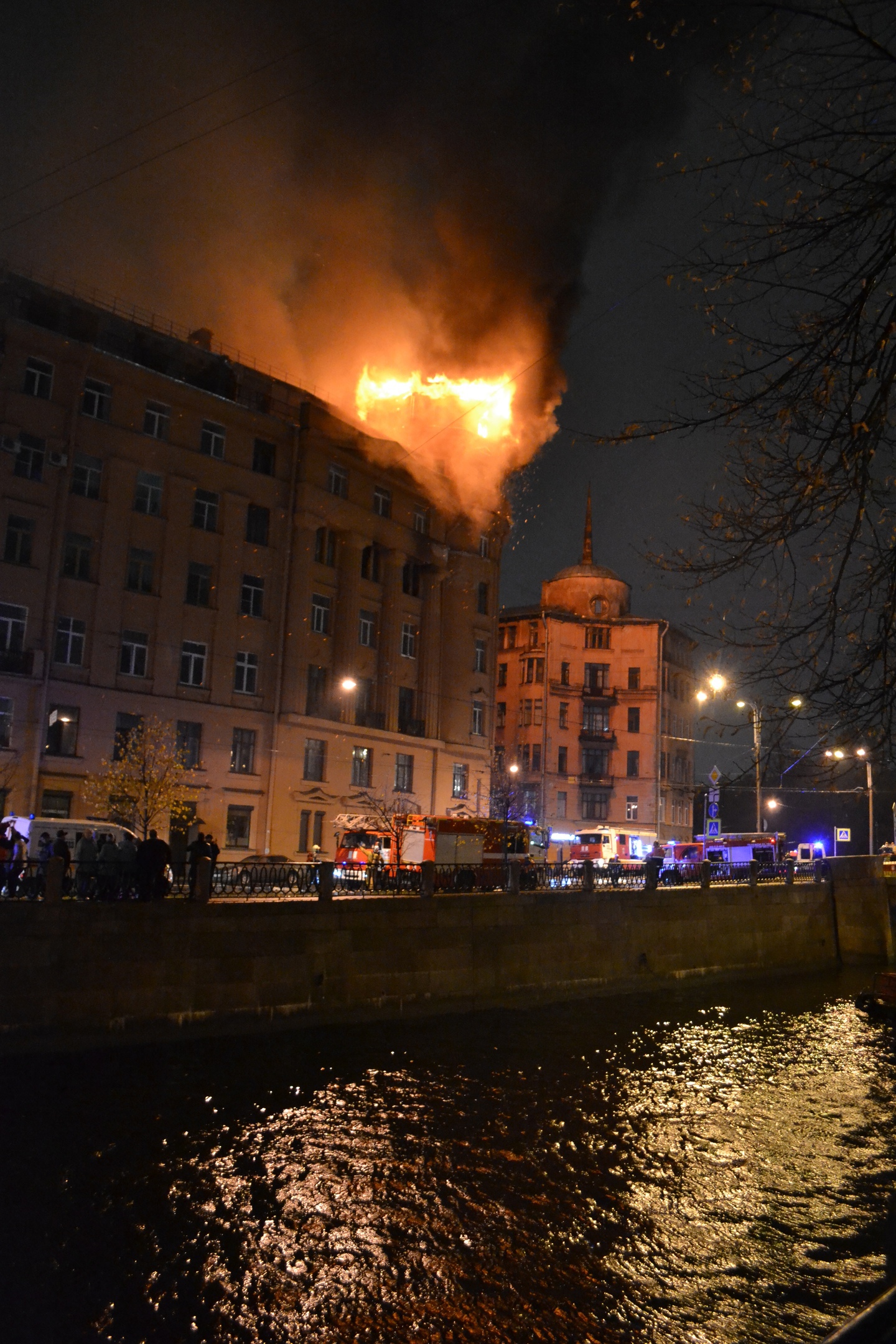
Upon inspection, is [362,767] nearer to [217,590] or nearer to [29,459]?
[217,590]

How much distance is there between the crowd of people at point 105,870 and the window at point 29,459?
19195 mm

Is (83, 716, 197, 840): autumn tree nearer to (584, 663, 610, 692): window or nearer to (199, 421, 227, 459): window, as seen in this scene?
(199, 421, 227, 459): window

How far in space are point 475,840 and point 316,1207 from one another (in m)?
27.4

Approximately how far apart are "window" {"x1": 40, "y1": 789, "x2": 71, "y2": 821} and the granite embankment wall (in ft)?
58.7

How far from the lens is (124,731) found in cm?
3728

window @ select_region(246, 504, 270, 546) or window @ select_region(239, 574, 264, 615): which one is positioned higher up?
window @ select_region(246, 504, 270, 546)

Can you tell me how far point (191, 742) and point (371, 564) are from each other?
13.7 metres

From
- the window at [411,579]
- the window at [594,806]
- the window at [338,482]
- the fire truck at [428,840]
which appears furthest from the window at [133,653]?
the window at [594,806]

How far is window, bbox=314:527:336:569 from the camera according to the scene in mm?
46000

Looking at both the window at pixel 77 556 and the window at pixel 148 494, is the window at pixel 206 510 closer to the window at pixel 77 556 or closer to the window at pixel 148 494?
the window at pixel 148 494

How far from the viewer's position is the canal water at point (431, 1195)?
906 cm

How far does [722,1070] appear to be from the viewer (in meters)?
19.5

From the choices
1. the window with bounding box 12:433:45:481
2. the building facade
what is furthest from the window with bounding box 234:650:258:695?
the window with bounding box 12:433:45:481

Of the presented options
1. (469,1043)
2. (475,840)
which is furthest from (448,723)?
(469,1043)
